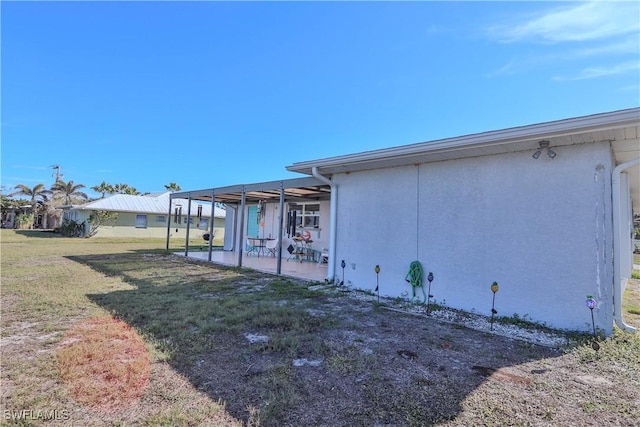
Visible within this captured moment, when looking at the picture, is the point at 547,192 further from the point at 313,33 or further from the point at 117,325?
the point at 313,33

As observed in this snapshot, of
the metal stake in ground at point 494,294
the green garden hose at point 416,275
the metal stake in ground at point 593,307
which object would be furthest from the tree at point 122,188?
the metal stake in ground at point 593,307

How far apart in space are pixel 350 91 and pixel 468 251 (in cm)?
1088

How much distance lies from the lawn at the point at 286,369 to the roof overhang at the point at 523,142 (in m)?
2.60

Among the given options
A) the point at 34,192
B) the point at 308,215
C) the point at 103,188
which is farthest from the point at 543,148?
the point at 34,192

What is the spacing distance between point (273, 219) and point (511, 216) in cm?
1016

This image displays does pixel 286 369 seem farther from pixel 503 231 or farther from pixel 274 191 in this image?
pixel 274 191

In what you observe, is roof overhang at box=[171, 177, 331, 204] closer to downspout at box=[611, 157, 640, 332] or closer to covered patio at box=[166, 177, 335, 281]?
covered patio at box=[166, 177, 335, 281]

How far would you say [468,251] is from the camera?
17.4 feet

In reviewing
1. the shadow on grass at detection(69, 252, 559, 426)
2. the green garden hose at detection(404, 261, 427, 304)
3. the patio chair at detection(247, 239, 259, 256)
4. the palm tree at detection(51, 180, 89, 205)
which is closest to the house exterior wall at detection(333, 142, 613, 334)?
the green garden hose at detection(404, 261, 427, 304)

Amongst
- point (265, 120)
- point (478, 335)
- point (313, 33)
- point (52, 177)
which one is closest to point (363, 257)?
point (478, 335)

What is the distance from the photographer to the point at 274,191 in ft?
34.8

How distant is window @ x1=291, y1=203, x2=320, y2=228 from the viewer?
11841mm

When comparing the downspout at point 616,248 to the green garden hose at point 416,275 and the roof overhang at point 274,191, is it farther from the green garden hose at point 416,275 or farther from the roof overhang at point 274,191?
the roof overhang at point 274,191

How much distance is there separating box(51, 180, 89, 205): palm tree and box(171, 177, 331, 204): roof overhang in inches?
1198
